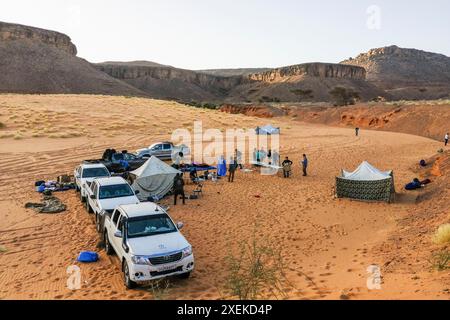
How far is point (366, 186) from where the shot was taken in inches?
709

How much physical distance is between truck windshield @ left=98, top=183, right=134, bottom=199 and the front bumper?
5.18 metres

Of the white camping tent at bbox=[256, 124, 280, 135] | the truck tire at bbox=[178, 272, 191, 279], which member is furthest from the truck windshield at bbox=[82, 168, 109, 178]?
the white camping tent at bbox=[256, 124, 280, 135]

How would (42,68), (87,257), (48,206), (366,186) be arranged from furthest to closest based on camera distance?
(42,68), (366,186), (48,206), (87,257)

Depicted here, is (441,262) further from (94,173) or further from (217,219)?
(94,173)

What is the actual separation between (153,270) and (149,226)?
5.04ft

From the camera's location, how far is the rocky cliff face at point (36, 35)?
119 meters

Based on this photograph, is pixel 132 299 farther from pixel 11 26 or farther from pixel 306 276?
pixel 11 26

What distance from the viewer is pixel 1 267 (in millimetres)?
10852

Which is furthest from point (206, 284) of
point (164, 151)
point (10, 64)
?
point (10, 64)

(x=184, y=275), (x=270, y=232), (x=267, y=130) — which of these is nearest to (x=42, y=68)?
(x=267, y=130)

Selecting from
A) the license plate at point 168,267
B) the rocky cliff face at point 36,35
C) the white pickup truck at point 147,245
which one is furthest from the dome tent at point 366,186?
the rocky cliff face at point 36,35

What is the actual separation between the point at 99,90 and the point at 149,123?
67.8m
